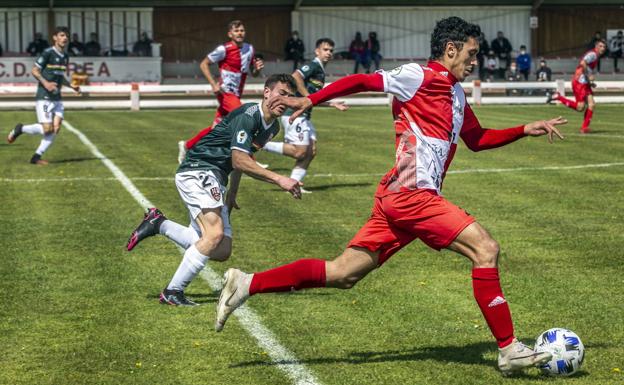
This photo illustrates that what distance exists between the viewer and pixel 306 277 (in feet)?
24.5

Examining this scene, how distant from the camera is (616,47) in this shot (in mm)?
59031

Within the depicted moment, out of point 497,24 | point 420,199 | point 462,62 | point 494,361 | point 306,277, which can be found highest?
point 497,24

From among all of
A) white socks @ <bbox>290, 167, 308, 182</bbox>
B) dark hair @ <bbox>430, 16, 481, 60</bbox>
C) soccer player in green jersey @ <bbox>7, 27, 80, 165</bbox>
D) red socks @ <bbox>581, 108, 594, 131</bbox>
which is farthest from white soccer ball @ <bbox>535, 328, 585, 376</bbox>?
red socks @ <bbox>581, 108, 594, 131</bbox>

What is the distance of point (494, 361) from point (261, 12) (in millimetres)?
51485

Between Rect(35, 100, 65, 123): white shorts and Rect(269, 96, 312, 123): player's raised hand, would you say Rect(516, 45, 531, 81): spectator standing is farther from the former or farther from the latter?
Rect(269, 96, 312, 123): player's raised hand

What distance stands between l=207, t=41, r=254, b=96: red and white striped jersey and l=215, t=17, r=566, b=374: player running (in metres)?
12.8

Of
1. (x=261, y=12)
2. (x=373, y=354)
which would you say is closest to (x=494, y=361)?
(x=373, y=354)

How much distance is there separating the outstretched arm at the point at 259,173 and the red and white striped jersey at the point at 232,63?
11557mm

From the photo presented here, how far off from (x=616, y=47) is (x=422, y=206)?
178 ft

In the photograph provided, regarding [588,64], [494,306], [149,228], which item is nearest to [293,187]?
[494,306]

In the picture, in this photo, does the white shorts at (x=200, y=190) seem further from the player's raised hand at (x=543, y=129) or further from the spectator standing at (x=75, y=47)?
the spectator standing at (x=75, y=47)

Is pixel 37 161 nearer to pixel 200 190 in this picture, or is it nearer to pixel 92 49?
pixel 200 190

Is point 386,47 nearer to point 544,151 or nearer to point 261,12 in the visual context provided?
point 261,12

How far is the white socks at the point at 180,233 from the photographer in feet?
32.7
